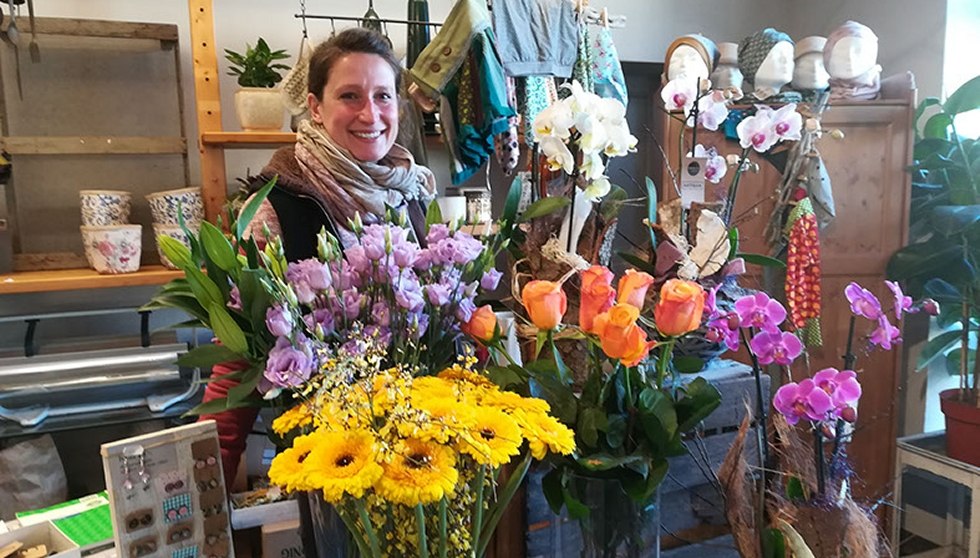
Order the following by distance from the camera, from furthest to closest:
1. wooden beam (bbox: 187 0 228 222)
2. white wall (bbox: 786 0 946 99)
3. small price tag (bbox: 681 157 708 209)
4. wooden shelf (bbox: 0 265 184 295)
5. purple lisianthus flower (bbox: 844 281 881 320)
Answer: white wall (bbox: 786 0 946 99)
wooden beam (bbox: 187 0 228 222)
wooden shelf (bbox: 0 265 184 295)
small price tag (bbox: 681 157 708 209)
purple lisianthus flower (bbox: 844 281 881 320)

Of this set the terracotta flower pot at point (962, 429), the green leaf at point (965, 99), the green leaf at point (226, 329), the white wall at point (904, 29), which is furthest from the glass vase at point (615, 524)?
the white wall at point (904, 29)

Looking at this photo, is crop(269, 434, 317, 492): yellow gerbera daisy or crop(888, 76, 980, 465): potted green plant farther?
crop(888, 76, 980, 465): potted green plant

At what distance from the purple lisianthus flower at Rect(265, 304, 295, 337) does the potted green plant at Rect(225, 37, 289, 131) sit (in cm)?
142

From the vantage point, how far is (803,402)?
658mm

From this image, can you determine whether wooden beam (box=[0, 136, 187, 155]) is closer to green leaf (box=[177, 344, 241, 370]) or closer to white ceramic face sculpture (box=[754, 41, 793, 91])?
green leaf (box=[177, 344, 241, 370])

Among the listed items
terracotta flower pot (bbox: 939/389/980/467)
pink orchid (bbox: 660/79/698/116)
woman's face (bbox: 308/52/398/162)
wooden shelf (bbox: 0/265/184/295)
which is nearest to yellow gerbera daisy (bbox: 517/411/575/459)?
pink orchid (bbox: 660/79/698/116)

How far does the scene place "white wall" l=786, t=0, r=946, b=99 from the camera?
7.64 ft

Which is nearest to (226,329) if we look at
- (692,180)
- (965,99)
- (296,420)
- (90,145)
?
(296,420)

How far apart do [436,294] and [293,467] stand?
0.23 m

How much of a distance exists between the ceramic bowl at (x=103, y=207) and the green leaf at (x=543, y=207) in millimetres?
1424

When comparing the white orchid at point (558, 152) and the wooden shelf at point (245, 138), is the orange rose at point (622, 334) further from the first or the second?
the wooden shelf at point (245, 138)

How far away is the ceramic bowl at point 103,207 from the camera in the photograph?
1.82 metres

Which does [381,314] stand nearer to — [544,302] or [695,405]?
[544,302]

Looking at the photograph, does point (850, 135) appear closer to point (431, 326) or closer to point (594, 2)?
point (594, 2)
